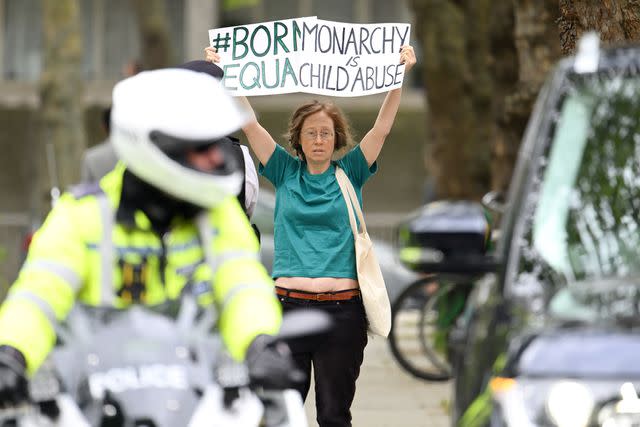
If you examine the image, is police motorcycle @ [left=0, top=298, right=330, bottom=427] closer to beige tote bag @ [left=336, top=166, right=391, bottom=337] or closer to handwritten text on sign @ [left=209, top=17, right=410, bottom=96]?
beige tote bag @ [left=336, top=166, right=391, bottom=337]

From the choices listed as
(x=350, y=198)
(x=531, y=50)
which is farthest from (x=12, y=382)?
(x=531, y=50)

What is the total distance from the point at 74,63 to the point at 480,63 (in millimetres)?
4783

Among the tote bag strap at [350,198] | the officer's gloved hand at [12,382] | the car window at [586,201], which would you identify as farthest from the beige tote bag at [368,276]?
the officer's gloved hand at [12,382]

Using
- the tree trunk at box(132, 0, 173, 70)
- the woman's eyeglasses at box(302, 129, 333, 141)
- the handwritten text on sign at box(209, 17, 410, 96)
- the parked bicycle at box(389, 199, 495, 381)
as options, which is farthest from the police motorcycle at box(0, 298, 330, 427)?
the tree trunk at box(132, 0, 173, 70)

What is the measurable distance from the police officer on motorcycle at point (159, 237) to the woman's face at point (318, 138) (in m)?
2.68

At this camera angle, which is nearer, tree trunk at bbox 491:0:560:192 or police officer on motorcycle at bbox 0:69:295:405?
police officer on motorcycle at bbox 0:69:295:405

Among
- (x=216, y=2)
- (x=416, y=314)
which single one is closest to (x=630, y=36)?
(x=416, y=314)

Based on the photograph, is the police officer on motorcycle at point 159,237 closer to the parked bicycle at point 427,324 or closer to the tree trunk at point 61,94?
the parked bicycle at point 427,324

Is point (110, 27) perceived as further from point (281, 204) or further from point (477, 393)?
point (477, 393)

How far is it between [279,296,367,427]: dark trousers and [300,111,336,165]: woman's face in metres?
0.64

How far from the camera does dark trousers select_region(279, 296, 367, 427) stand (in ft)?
22.2

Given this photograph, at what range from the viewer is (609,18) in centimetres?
730

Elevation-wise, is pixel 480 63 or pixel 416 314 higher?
pixel 480 63

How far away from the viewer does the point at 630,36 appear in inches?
286
